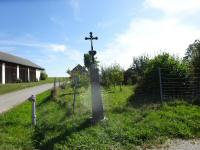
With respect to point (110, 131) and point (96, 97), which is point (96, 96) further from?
point (110, 131)

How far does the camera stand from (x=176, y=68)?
48.8 feet

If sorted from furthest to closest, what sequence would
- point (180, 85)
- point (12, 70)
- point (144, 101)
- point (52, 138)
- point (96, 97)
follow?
point (12, 70), point (180, 85), point (144, 101), point (96, 97), point (52, 138)

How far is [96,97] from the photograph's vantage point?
9.23 metres

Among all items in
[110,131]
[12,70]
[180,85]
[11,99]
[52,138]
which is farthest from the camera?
[12,70]

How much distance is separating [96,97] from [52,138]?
2089mm

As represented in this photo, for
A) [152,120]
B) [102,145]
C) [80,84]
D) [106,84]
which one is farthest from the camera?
[106,84]

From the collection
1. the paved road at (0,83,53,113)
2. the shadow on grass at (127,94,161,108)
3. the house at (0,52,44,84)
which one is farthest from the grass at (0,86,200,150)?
the house at (0,52,44,84)

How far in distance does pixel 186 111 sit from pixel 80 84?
1378cm

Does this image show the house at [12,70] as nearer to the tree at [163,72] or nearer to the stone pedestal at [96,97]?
the tree at [163,72]

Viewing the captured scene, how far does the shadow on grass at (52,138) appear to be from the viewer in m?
7.35

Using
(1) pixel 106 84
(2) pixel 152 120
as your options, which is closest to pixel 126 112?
(2) pixel 152 120

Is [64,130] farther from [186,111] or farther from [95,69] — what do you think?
[186,111]

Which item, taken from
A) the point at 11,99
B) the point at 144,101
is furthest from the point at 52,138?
the point at 11,99

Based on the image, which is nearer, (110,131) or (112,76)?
(110,131)
